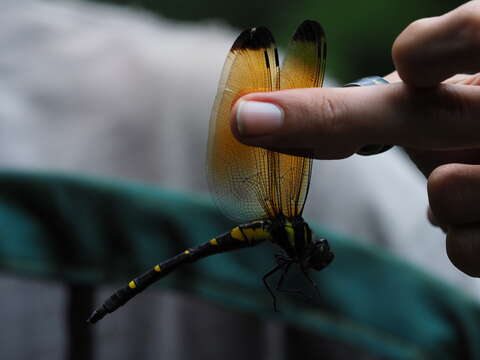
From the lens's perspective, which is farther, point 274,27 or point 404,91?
point 274,27

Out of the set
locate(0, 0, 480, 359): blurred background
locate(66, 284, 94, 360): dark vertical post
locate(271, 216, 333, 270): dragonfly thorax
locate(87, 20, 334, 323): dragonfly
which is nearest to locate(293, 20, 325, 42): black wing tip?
locate(87, 20, 334, 323): dragonfly

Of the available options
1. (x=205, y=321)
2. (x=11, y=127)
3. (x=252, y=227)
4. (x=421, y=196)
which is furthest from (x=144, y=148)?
(x=252, y=227)

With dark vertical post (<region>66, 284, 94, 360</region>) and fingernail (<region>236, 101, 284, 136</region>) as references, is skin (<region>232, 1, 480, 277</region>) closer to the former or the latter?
fingernail (<region>236, 101, 284, 136</region>)

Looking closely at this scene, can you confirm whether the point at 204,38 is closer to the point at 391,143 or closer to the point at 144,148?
the point at 144,148

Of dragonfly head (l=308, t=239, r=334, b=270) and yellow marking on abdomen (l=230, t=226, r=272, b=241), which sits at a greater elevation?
yellow marking on abdomen (l=230, t=226, r=272, b=241)

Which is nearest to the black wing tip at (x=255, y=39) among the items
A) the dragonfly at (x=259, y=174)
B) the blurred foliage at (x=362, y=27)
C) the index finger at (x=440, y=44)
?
the dragonfly at (x=259, y=174)

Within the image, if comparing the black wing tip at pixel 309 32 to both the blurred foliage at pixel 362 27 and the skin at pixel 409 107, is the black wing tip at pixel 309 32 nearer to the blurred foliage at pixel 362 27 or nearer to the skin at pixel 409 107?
the skin at pixel 409 107

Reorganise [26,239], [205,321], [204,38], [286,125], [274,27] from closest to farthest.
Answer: [286,125] < [26,239] < [205,321] < [204,38] < [274,27]
